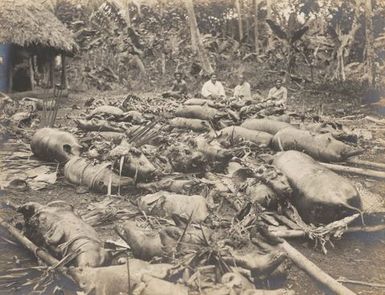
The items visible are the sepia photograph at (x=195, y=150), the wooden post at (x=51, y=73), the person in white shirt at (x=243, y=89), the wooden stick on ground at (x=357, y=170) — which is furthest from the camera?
the wooden post at (x=51, y=73)

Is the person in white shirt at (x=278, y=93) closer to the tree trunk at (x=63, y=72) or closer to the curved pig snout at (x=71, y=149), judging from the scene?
the curved pig snout at (x=71, y=149)

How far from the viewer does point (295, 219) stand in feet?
11.2

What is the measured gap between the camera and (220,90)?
4.13m

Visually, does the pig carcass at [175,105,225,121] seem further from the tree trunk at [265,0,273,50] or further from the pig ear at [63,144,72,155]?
the pig ear at [63,144,72,155]

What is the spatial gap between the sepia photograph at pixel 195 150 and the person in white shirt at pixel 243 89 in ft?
0.04

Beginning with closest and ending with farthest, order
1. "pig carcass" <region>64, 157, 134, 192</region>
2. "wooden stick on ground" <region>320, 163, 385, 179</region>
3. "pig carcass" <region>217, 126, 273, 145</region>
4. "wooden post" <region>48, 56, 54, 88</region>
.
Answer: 1. "pig carcass" <region>64, 157, 134, 192</region>
2. "wooden stick on ground" <region>320, 163, 385, 179</region>
3. "pig carcass" <region>217, 126, 273, 145</region>
4. "wooden post" <region>48, 56, 54, 88</region>

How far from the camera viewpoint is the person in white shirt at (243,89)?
162 inches

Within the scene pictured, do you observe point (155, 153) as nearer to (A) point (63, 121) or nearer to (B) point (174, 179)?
(B) point (174, 179)

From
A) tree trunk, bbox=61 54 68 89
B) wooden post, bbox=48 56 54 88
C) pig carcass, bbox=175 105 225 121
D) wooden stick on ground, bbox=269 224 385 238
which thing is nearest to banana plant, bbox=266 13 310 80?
pig carcass, bbox=175 105 225 121

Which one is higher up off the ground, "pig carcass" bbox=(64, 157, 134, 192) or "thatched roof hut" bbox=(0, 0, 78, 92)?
"thatched roof hut" bbox=(0, 0, 78, 92)

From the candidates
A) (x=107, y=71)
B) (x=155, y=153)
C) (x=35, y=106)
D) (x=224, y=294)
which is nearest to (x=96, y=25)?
(x=107, y=71)

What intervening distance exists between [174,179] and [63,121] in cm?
105

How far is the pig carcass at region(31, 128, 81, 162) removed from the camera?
150 inches

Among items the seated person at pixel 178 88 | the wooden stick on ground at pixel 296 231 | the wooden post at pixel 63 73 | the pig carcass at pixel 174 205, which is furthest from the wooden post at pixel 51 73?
the wooden stick on ground at pixel 296 231
